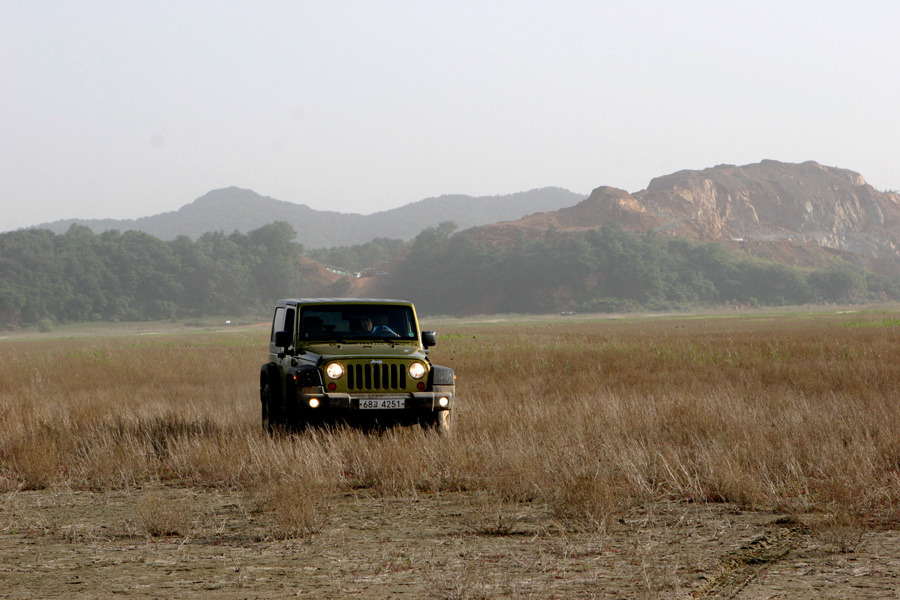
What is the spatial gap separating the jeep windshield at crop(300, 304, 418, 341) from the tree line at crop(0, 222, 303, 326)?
130 metres

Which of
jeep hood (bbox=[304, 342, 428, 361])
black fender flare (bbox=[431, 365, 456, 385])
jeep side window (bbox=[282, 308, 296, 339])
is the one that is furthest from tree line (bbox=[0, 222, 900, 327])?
black fender flare (bbox=[431, 365, 456, 385])

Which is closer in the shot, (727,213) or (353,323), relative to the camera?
(353,323)

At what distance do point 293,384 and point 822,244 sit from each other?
7767 inches

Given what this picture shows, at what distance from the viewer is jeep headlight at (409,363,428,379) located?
39.2 ft

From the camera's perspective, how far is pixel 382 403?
462 inches


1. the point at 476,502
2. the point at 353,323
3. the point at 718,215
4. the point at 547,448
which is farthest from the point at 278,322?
the point at 718,215

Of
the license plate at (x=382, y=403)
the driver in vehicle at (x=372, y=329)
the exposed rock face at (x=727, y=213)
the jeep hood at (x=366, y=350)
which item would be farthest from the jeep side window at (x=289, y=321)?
the exposed rock face at (x=727, y=213)

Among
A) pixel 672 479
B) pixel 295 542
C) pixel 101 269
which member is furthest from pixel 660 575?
pixel 101 269

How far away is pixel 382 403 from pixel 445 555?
491 centimetres

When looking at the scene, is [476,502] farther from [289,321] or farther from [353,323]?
[289,321]

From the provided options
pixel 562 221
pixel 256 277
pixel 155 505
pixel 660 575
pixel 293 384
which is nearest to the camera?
pixel 660 575

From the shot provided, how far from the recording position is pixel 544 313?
138m

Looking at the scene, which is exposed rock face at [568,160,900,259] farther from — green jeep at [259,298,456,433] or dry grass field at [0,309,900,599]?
green jeep at [259,298,456,433]

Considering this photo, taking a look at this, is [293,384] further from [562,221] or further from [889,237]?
[889,237]
